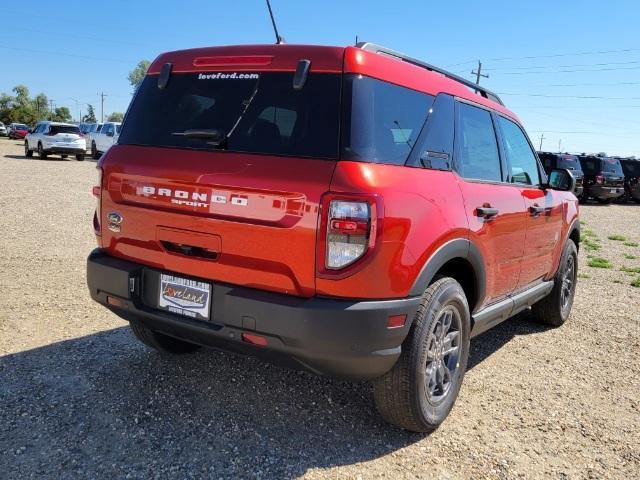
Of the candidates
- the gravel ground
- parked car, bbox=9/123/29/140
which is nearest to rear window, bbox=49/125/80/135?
the gravel ground

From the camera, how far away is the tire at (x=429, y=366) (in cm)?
278

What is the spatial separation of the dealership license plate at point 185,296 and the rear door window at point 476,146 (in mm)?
1615

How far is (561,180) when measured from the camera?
4.83 metres

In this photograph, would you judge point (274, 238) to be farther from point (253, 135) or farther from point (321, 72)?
point (321, 72)

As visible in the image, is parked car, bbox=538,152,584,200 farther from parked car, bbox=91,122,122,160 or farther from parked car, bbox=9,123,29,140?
parked car, bbox=9,123,29,140

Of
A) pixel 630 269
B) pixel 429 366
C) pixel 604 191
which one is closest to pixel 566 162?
pixel 604 191

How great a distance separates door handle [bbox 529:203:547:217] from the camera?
4.06 m

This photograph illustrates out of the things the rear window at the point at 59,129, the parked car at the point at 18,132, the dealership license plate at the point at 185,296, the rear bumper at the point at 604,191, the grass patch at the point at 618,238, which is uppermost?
the parked car at the point at 18,132

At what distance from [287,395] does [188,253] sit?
1187 millimetres

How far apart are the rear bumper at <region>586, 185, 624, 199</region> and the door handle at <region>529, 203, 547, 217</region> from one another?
19415 mm

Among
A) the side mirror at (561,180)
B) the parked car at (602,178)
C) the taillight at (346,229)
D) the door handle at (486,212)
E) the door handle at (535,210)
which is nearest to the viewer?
the taillight at (346,229)

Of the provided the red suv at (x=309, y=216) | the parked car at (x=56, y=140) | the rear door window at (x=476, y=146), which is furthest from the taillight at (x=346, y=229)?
the parked car at (x=56, y=140)

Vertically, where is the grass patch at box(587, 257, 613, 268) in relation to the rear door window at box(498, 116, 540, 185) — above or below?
below

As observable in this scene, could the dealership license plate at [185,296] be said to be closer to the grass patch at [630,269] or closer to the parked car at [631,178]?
→ the grass patch at [630,269]
